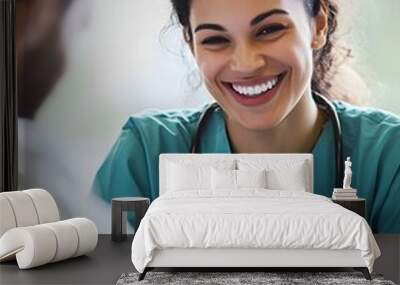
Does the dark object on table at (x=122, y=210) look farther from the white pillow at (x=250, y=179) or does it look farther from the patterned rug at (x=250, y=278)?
the patterned rug at (x=250, y=278)

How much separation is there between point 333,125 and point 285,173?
2.64 ft

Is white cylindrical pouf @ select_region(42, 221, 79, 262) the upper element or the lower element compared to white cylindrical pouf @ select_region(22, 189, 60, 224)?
lower

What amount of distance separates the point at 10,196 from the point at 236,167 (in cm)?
231

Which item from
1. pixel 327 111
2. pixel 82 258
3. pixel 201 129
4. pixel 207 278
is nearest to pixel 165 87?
pixel 201 129

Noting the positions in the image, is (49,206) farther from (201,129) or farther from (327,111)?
(327,111)

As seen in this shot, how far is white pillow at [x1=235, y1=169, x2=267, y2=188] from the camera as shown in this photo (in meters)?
6.47

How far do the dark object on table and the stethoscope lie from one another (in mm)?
852

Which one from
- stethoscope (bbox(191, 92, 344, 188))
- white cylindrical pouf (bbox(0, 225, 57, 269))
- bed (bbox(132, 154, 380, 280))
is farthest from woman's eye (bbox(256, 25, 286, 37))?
white cylindrical pouf (bbox(0, 225, 57, 269))

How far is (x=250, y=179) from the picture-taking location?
6.49 meters

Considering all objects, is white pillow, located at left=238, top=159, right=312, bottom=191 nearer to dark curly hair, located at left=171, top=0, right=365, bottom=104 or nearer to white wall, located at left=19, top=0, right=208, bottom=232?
dark curly hair, located at left=171, top=0, right=365, bottom=104

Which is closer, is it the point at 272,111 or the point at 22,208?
the point at 22,208

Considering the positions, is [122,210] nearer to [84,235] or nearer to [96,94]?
[84,235]

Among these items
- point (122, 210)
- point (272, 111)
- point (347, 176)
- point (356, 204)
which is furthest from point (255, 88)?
point (122, 210)

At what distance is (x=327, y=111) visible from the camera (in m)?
7.06
